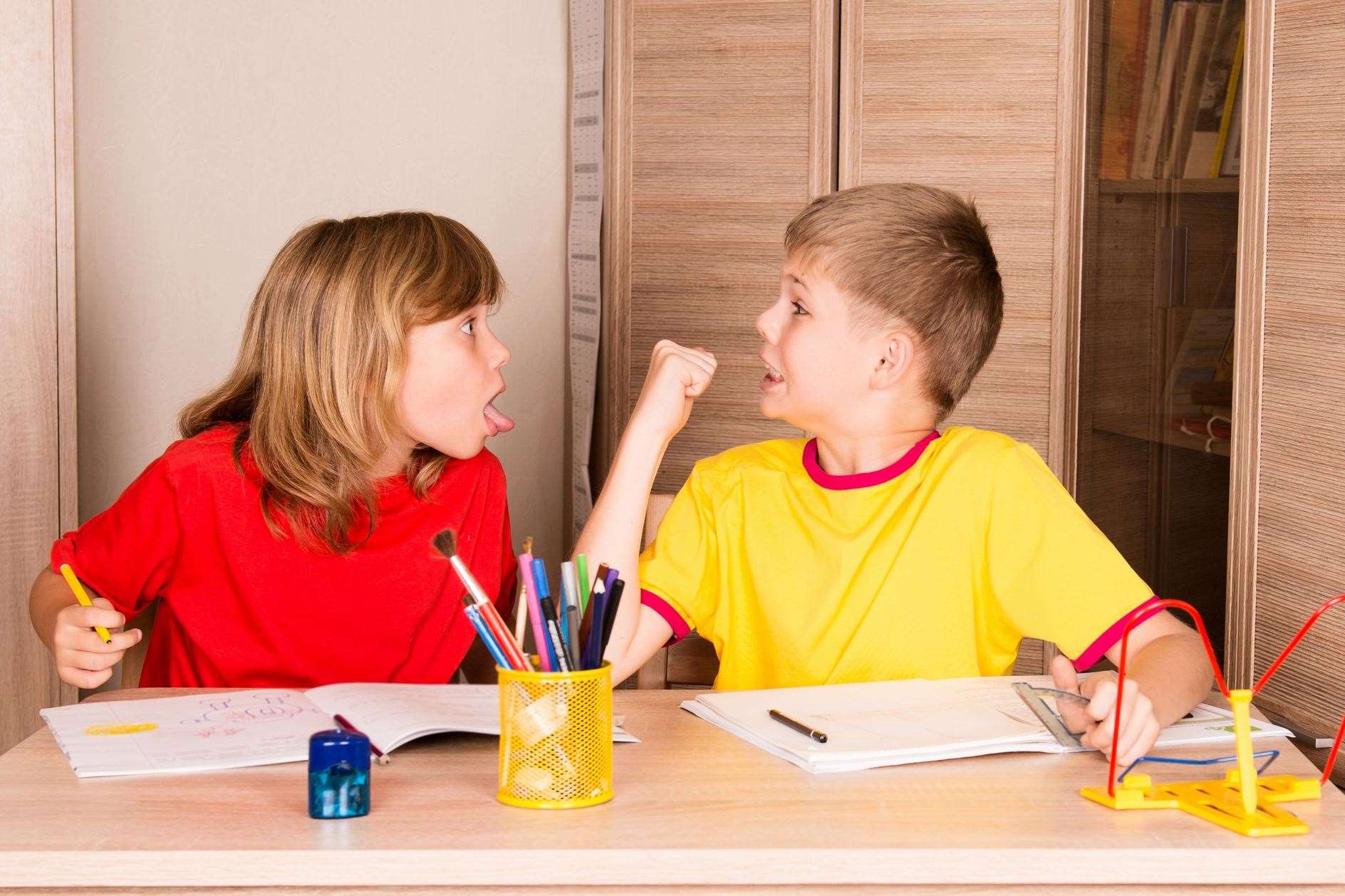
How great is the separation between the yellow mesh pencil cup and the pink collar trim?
0.56 metres

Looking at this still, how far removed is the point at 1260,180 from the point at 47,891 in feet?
4.27

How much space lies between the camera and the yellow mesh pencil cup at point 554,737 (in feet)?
3.08

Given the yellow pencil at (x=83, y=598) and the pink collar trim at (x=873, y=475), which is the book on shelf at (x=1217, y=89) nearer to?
the pink collar trim at (x=873, y=475)

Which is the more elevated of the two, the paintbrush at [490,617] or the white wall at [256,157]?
the white wall at [256,157]

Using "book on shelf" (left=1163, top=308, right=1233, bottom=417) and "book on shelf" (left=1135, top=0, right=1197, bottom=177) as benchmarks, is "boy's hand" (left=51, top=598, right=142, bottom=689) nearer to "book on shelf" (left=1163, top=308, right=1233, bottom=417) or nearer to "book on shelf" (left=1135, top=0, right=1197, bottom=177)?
"book on shelf" (left=1163, top=308, right=1233, bottom=417)

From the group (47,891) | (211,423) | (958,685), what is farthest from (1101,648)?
(211,423)

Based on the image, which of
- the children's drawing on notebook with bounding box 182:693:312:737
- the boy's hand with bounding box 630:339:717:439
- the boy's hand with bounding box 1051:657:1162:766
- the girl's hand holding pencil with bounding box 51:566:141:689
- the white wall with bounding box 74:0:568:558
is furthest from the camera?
the white wall with bounding box 74:0:568:558

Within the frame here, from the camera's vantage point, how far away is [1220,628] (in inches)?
60.7

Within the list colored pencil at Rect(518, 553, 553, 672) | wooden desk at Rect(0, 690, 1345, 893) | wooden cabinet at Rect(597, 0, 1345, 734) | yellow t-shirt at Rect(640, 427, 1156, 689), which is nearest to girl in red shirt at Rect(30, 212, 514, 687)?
yellow t-shirt at Rect(640, 427, 1156, 689)

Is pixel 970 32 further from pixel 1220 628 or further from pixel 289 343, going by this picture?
pixel 289 343

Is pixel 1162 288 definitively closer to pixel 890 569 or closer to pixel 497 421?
pixel 890 569

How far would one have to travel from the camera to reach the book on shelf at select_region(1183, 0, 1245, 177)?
5.07ft

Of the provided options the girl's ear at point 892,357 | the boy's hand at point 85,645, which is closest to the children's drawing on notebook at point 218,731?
the boy's hand at point 85,645

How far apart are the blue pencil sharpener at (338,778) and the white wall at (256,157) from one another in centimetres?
179
